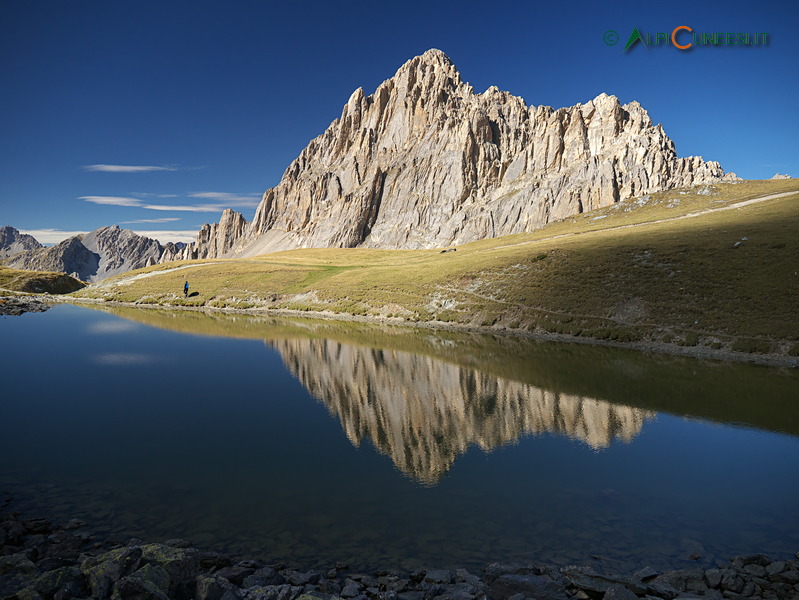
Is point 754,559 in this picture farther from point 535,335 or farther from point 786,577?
point 535,335

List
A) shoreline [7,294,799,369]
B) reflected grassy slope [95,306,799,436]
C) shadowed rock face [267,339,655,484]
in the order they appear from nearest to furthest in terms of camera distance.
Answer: shadowed rock face [267,339,655,484]
reflected grassy slope [95,306,799,436]
shoreline [7,294,799,369]

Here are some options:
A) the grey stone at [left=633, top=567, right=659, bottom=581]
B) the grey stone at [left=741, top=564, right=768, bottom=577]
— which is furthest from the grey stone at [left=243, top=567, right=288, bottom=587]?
the grey stone at [left=741, top=564, right=768, bottom=577]

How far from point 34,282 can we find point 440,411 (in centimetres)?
13527

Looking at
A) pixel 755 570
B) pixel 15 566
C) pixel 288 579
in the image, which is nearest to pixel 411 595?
pixel 288 579

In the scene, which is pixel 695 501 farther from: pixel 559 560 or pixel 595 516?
pixel 559 560

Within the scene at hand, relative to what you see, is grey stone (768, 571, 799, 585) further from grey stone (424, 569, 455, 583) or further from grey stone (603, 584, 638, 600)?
grey stone (424, 569, 455, 583)

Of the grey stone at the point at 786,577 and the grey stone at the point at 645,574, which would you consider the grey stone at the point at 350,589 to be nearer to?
the grey stone at the point at 645,574

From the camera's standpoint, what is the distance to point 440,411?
22.7 metres

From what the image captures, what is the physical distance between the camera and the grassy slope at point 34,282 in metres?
116

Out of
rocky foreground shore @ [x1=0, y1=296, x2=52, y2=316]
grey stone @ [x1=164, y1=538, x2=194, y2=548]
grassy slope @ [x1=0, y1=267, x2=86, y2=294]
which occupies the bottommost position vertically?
grey stone @ [x1=164, y1=538, x2=194, y2=548]

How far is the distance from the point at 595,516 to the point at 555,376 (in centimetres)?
1818

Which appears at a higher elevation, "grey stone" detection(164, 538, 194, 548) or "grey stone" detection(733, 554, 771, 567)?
"grey stone" detection(733, 554, 771, 567)

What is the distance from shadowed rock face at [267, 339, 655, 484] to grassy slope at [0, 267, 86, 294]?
118 metres

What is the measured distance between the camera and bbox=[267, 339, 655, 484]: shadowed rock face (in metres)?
18.1
